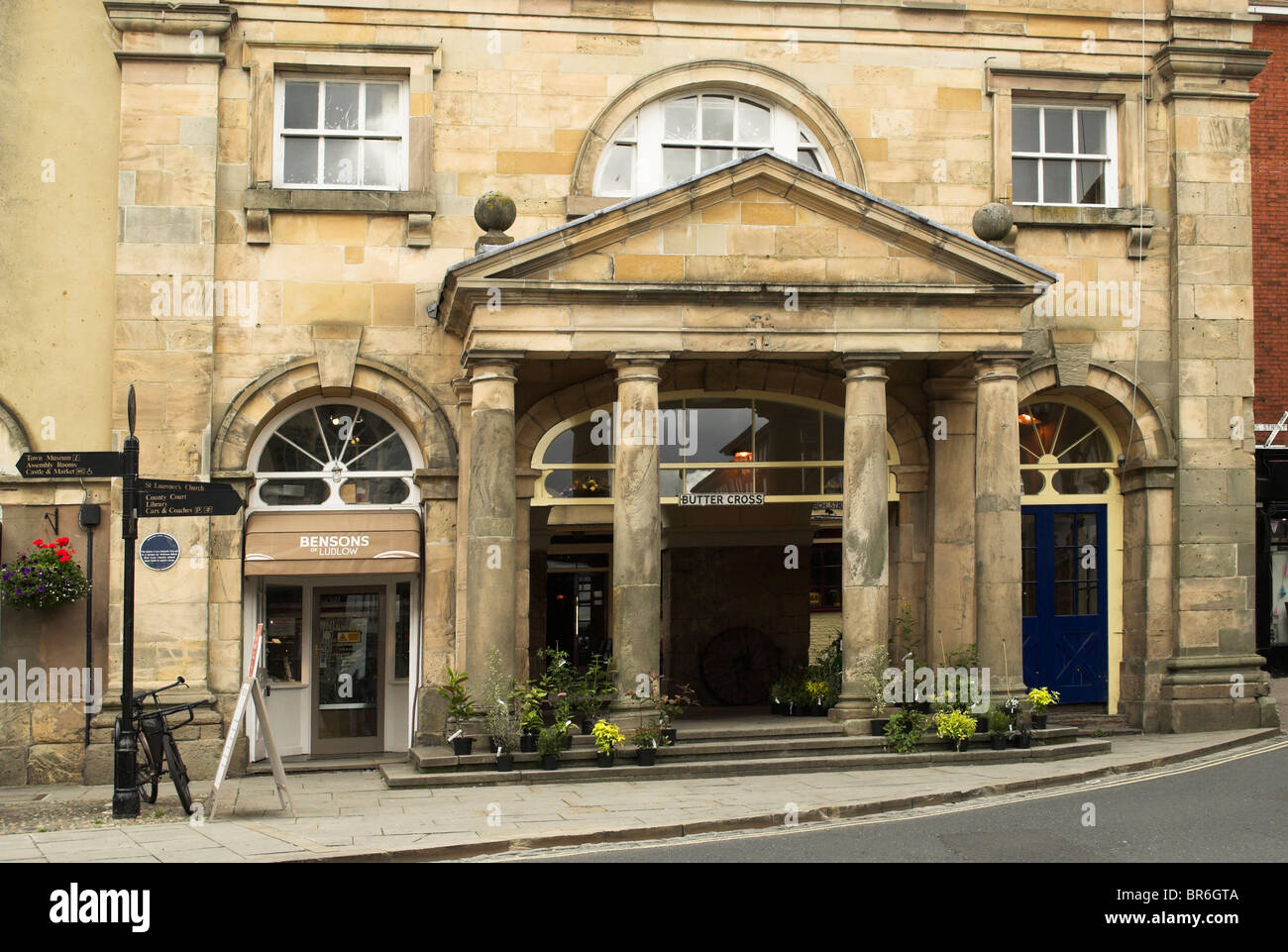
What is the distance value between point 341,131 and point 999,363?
830 centimetres

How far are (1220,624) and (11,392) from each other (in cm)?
1490

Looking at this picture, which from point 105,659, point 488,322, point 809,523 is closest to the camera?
point 488,322

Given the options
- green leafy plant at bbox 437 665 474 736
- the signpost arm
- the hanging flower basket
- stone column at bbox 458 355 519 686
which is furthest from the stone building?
the signpost arm

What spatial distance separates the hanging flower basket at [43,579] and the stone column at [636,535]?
20.0 feet

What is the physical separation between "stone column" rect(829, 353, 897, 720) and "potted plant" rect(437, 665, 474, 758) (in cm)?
401

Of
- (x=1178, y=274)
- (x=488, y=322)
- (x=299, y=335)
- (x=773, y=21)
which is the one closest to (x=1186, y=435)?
(x=1178, y=274)

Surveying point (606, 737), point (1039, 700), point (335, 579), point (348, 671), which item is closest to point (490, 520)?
point (606, 737)

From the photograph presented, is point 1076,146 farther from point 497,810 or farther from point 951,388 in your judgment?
point 497,810

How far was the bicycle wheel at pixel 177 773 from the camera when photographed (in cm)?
1241

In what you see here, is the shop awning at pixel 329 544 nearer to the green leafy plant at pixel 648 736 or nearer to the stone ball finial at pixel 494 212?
the green leafy plant at pixel 648 736

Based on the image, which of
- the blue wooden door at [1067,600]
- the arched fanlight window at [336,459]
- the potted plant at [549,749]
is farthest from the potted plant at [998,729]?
the arched fanlight window at [336,459]

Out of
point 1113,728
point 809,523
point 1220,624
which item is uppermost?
point 809,523

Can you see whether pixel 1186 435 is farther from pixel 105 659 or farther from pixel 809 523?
pixel 105 659

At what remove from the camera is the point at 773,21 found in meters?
18.0
